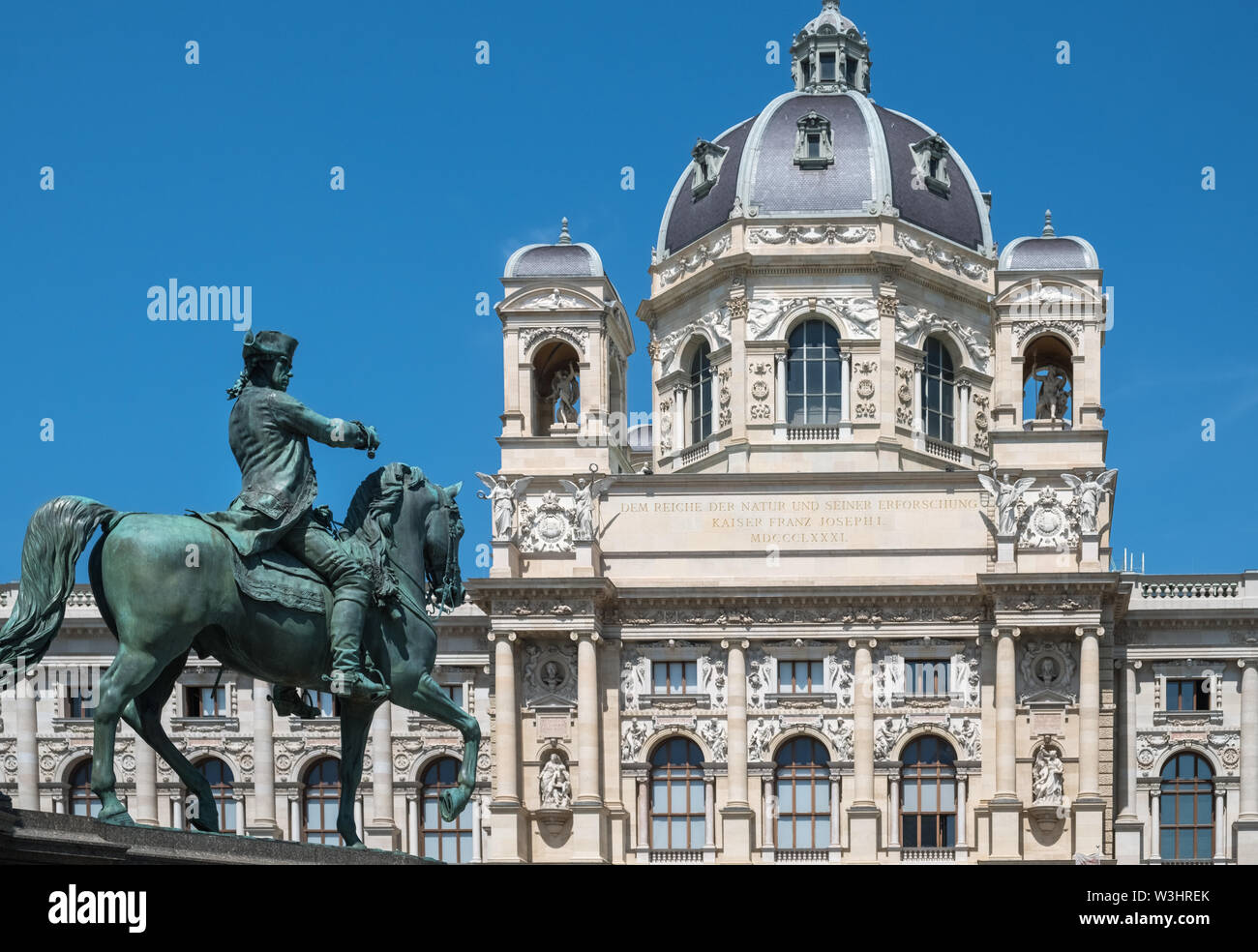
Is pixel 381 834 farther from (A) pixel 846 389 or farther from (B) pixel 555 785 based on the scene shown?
(A) pixel 846 389

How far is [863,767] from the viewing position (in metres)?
60.4

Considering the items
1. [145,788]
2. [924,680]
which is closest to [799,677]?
[924,680]

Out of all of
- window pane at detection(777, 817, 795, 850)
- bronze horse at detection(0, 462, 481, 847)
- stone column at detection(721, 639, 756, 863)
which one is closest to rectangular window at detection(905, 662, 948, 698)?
stone column at detection(721, 639, 756, 863)

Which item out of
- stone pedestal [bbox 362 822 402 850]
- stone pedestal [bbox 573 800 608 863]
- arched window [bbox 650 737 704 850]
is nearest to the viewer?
stone pedestal [bbox 573 800 608 863]

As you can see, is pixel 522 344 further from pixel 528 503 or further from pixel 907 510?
pixel 907 510

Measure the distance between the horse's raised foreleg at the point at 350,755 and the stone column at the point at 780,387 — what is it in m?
45.1

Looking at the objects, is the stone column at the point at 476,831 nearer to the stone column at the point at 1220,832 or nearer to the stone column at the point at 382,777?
the stone column at the point at 382,777

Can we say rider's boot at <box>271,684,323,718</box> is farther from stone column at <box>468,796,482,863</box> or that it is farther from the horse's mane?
stone column at <box>468,796,482,863</box>

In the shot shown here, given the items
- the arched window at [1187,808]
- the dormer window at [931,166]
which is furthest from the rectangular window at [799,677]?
the dormer window at [931,166]

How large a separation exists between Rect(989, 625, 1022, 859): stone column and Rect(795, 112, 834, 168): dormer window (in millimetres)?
15925

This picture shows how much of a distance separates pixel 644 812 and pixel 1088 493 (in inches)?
508

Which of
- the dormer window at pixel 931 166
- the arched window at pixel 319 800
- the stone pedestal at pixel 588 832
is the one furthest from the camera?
the dormer window at pixel 931 166

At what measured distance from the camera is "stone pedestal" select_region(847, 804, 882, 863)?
195 ft

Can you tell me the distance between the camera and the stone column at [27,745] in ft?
208
